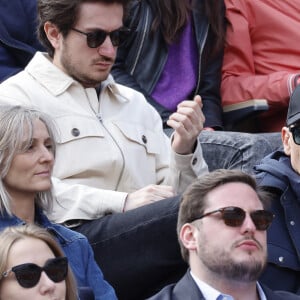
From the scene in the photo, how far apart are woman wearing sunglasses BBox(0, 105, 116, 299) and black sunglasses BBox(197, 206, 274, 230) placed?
0.46 metres

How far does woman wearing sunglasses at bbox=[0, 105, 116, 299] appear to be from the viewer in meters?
4.12

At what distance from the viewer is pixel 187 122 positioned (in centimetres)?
473

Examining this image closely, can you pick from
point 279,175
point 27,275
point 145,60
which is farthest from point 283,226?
point 145,60

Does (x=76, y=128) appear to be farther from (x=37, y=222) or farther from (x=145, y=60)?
(x=145, y=60)

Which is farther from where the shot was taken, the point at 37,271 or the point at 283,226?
the point at 283,226

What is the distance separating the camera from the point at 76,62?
4.95m

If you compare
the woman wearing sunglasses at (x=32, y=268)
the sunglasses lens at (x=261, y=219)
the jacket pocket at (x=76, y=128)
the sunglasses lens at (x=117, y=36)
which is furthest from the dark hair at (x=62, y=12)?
the woman wearing sunglasses at (x=32, y=268)

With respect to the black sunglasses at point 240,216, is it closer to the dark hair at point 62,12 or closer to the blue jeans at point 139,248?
the blue jeans at point 139,248

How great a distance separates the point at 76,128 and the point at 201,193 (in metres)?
0.84

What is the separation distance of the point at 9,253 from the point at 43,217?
73 cm

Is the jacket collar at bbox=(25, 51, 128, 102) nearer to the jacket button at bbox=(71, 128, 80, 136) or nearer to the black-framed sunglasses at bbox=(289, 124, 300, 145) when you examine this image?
the jacket button at bbox=(71, 128, 80, 136)

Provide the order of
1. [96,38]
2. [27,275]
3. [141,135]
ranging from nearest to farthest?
[27,275]
[96,38]
[141,135]

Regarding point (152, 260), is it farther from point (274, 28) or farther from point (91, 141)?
point (274, 28)

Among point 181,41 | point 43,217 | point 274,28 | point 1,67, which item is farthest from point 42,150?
point 274,28
